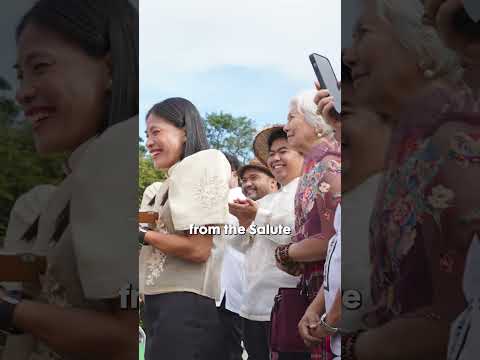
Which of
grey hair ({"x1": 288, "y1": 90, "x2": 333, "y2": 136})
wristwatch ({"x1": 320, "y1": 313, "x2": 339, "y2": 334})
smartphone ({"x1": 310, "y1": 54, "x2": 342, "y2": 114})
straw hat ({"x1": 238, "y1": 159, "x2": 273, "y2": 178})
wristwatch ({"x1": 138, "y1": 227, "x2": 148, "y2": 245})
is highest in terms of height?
smartphone ({"x1": 310, "y1": 54, "x2": 342, "y2": 114})

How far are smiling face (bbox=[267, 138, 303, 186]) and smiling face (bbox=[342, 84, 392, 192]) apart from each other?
416 millimetres

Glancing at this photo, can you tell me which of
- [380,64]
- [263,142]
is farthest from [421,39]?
[263,142]

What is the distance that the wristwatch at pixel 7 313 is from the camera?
266cm

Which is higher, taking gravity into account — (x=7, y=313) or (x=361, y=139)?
(x=361, y=139)

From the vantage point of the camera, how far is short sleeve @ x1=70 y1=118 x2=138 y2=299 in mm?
2617

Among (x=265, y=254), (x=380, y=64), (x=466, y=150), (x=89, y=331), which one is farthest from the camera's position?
(x=265, y=254)

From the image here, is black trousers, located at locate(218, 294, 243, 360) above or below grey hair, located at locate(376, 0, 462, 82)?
below

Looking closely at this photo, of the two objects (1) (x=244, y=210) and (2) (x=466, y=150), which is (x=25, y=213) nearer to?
(1) (x=244, y=210)

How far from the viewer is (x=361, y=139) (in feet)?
9.41

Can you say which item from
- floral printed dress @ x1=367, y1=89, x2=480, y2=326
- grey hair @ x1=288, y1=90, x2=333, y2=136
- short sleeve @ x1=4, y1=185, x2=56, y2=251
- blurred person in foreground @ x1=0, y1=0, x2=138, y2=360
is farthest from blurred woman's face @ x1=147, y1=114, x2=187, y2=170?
floral printed dress @ x1=367, y1=89, x2=480, y2=326

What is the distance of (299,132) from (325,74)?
1.00ft

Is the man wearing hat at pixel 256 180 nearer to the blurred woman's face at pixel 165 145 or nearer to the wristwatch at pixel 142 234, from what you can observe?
the blurred woman's face at pixel 165 145

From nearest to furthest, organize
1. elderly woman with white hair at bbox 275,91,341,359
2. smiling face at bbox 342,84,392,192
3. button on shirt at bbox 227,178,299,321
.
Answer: smiling face at bbox 342,84,392,192
elderly woman with white hair at bbox 275,91,341,359
button on shirt at bbox 227,178,299,321

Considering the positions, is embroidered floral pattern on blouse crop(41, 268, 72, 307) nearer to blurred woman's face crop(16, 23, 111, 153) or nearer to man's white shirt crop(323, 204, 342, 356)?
blurred woman's face crop(16, 23, 111, 153)
